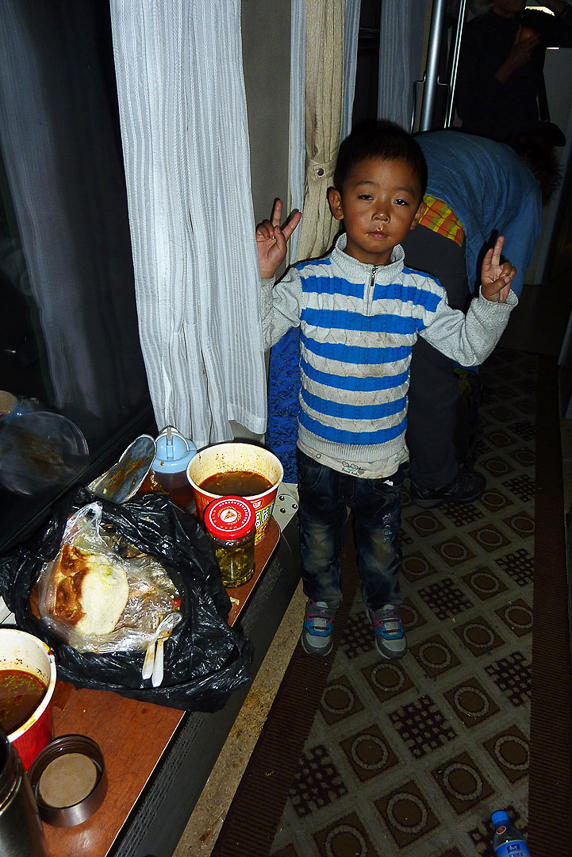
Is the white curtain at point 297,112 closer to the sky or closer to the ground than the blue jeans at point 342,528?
closer to the sky

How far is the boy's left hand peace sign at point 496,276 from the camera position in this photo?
143cm

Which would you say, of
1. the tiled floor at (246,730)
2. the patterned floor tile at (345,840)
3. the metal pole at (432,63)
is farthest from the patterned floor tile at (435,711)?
the metal pole at (432,63)

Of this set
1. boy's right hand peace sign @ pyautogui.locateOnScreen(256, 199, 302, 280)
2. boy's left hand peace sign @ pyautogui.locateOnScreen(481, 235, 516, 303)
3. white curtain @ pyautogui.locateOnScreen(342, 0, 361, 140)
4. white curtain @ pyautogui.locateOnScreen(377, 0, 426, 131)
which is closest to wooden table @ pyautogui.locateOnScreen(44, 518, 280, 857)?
boy's right hand peace sign @ pyautogui.locateOnScreen(256, 199, 302, 280)

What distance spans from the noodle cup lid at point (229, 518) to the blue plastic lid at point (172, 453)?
151mm

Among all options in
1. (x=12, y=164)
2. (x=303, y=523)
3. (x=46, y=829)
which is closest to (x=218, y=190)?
(x=12, y=164)

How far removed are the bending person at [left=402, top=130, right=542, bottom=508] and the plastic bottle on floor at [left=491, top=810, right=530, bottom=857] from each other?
4.02 feet

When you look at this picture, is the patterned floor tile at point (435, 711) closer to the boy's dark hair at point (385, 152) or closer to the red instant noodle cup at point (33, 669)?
the red instant noodle cup at point (33, 669)

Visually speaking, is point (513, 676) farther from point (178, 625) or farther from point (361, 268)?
point (361, 268)

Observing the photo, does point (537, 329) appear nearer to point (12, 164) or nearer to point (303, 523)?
point (303, 523)

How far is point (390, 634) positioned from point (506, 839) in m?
0.61

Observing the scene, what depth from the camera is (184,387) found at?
1.52 m

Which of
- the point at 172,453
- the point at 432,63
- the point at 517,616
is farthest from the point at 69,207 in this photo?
the point at 432,63

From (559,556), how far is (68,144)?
215 centimetres

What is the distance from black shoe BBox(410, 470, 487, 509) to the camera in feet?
8.36
